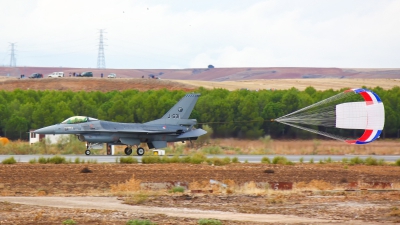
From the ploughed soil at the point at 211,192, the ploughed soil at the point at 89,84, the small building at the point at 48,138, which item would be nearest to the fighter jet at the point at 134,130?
the small building at the point at 48,138

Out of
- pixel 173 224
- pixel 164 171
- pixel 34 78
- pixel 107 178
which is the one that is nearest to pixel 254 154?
pixel 164 171

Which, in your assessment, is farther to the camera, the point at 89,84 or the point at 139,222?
the point at 89,84

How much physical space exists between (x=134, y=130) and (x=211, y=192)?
65.2ft

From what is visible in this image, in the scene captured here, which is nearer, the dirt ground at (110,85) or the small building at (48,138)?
the small building at (48,138)

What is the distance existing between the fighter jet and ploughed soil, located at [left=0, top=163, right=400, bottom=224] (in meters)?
9.35

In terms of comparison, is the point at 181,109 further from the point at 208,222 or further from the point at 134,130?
the point at 208,222

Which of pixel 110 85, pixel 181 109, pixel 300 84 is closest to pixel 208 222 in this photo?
pixel 181 109

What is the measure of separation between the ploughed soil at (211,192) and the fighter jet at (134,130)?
935cm

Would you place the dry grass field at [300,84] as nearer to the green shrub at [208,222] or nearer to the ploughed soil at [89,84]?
the ploughed soil at [89,84]

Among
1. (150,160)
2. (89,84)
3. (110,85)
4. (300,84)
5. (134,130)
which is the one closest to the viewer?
(150,160)

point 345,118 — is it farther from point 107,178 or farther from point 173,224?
point 173,224

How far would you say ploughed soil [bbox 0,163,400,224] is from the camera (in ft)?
56.6

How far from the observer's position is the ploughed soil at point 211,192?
56.6 ft

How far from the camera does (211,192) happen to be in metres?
22.6
